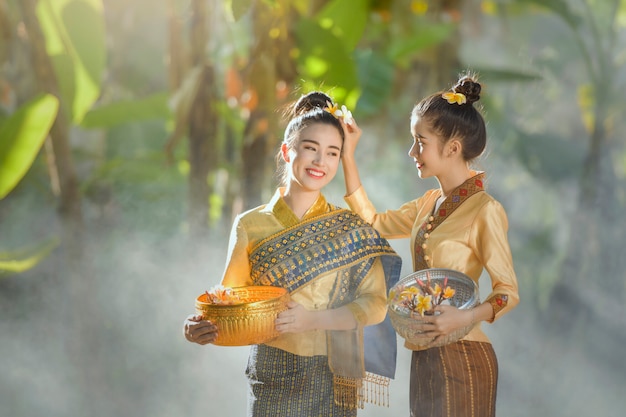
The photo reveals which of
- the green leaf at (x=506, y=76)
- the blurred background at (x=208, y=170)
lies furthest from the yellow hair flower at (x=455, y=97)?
the green leaf at (x=506, y=76)

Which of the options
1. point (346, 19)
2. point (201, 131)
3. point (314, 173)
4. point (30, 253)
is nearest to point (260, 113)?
point (201, 131)

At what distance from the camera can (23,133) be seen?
3.04 meters

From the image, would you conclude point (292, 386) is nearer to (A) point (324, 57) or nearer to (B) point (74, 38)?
(A) point (324, 57)

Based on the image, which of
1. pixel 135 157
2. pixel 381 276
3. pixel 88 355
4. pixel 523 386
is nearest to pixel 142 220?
pixel 135 157

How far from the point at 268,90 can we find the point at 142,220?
1063 millimetres

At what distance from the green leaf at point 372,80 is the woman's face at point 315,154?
214 cm

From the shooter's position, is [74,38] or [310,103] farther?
[74,38]

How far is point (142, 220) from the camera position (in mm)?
4031

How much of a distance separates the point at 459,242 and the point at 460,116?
0.81ft

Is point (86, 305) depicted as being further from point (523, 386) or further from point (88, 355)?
point (523, 386)

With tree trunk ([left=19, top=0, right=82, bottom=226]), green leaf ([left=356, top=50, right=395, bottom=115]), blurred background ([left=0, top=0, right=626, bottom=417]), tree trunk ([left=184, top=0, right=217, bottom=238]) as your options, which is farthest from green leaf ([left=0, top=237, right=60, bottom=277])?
green leaf ([left=356, top=50, right=395, bottom=115])

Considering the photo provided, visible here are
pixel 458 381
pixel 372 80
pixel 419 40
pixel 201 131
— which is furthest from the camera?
pixel 419 40

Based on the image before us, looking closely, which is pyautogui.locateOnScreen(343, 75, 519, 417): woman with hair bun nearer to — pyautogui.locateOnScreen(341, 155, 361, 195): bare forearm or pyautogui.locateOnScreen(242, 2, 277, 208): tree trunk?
pyautogui.locateOnScreen(341, 155, 361, 195): bare forearm

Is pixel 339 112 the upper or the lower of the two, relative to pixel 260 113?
lower
